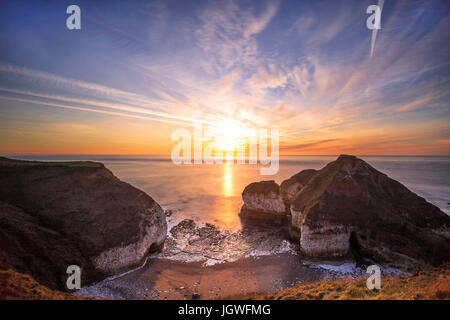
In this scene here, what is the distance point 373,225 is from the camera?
1491 centimetres

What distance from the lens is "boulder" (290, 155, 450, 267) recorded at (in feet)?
44.9

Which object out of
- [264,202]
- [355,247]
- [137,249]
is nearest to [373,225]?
[355,247]

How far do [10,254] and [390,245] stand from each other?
25706 millimetres

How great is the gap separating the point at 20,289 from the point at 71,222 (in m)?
7.37

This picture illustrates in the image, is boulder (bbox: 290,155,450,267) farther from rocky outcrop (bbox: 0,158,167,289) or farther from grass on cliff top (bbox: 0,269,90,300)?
grass on cliff top (bbox: 0,269,90,300)

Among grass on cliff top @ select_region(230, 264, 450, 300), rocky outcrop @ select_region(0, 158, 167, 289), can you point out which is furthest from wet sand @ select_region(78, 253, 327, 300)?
grass on cliff top @ select_region(230, 264, 450, 300)

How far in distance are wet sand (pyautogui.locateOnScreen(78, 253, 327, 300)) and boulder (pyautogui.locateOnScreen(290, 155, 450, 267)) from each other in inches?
111

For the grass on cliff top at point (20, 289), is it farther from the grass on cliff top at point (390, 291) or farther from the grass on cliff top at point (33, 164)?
the grass on cliff top at point (33, 164)

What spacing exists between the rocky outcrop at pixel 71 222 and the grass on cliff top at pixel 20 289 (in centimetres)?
231
